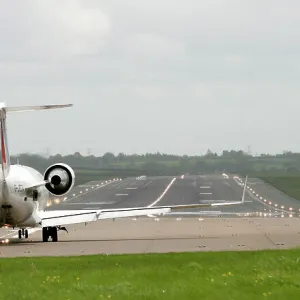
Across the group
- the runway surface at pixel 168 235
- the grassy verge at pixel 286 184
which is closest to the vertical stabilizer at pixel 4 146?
the runway surface at pixel 168 235

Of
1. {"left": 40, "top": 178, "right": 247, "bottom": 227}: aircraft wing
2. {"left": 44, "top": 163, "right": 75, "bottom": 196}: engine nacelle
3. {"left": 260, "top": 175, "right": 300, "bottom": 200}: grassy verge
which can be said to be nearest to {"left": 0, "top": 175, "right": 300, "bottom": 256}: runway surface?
{"left": 40, "top": 178, "right": 247, "bottom": 227}: aircraft wing

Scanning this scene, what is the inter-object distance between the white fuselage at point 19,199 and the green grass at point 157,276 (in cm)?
1099

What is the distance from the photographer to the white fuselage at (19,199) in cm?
3959

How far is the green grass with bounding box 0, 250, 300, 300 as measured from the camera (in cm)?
1719

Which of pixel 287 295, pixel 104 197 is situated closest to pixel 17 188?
pixel 287 295

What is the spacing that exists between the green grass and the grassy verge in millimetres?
69860

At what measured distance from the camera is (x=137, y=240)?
4056 centimetres

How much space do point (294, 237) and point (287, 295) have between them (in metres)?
25.0

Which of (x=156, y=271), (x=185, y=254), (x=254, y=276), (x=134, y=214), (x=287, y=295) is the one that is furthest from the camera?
(x=134, y=214)

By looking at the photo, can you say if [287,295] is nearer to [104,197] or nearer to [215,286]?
[215,286]

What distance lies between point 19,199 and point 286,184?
294 feet

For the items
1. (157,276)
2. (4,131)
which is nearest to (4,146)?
(4,131)

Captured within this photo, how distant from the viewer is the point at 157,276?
20750mm

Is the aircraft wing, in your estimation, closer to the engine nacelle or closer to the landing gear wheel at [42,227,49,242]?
the landing gear wheel at [42,227,49,242]
